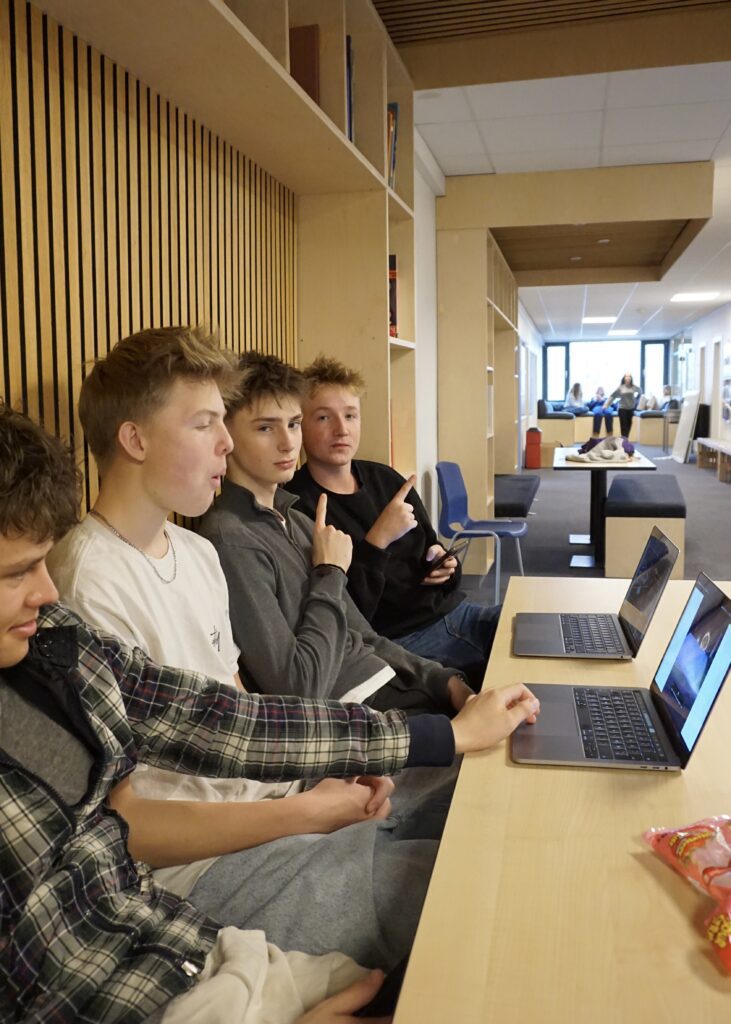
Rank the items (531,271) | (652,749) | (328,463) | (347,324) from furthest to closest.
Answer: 1. (531,271)
2. (347,324)
3. (328,463)
4. (652,749)

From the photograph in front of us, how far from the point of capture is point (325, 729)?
1406 millimetres

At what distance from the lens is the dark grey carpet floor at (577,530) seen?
6672mm

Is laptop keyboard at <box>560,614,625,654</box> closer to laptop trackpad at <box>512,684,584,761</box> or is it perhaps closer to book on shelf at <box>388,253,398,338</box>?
laptop trackpad at <box>512,684,584,761</box>

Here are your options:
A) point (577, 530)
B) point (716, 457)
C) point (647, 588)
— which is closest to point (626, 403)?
point (716, 457)

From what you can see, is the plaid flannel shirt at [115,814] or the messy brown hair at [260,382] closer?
the plaid flannel shirt at [115,814]

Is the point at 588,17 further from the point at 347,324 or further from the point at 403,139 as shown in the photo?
the point at 347,324

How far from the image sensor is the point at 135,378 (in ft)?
5.61

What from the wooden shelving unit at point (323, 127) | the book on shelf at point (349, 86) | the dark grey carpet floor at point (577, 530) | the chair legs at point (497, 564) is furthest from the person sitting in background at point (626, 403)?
the book on shelf at point (349, 86)

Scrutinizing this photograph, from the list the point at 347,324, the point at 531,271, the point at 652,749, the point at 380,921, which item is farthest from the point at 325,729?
the point at 531,271

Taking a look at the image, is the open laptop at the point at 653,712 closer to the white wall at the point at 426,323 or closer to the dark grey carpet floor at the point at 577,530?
the dark grey carpet floor at the point at 577,530

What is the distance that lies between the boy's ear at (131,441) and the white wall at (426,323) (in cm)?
392

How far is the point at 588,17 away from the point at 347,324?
150 cm

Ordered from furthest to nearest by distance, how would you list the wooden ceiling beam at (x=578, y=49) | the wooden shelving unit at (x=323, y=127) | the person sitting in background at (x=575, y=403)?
Result: the person sitting in background at (x=575, y=403), the wooden ceiling beam at (x=578, y=49), the wooden shelving unit at (x=323, y=127)

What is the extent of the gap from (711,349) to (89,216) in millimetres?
16333
